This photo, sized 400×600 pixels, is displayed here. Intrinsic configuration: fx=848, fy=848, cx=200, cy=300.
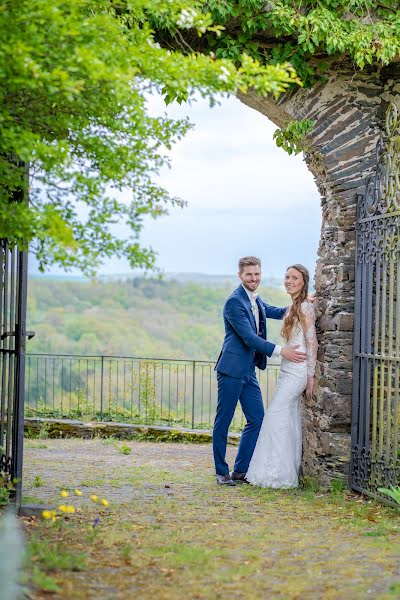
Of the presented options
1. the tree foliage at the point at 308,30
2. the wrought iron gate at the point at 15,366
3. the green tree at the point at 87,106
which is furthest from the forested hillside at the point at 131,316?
the green tree at the point at 87,106

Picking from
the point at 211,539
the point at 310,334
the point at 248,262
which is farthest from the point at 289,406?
the point at 211,539

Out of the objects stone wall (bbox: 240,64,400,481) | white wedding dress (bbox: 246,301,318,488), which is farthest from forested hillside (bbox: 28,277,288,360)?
stone wall (bbox: 240,64,400,481)

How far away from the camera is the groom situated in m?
8.25

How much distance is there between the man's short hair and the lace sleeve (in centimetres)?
62

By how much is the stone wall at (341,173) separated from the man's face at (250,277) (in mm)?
761

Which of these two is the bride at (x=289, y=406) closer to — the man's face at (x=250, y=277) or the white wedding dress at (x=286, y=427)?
the white wedding dress at (x=286, y=427)

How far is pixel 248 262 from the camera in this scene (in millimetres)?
8344

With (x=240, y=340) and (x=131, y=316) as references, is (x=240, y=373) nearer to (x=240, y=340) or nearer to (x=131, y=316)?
(x=240, y=340)

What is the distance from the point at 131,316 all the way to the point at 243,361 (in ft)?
71.6

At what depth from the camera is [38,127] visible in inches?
217

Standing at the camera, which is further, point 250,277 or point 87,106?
point 250,277

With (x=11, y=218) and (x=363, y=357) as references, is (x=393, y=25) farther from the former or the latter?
(x=11, y=218)

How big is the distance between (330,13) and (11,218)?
393 centimetres

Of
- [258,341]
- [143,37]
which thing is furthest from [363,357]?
[143,37]
